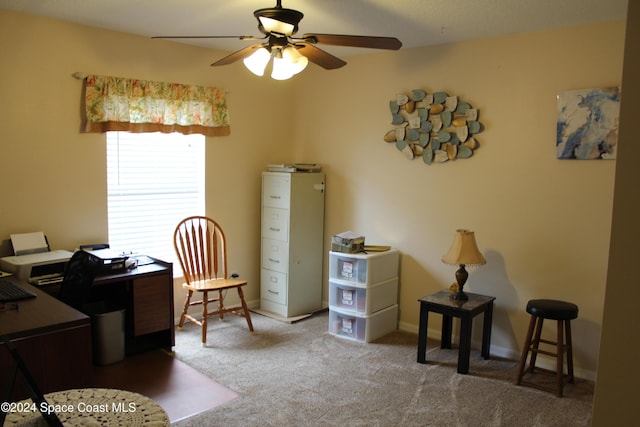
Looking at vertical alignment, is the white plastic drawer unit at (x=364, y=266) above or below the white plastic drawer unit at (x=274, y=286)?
above

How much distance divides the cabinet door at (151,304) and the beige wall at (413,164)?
61 cm

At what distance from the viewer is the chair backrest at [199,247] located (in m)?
3.96

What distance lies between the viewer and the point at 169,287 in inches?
139

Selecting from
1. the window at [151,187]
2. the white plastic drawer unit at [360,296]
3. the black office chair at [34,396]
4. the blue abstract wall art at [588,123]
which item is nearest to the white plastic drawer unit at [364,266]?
the white plastic drawer unit at [360,296]

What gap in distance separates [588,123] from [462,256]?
1163 millimetres

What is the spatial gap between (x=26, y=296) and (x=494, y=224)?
3.00m

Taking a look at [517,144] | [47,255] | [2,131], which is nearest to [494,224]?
[517,144]

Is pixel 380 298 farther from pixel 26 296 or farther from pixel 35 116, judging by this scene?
pixel 35 116

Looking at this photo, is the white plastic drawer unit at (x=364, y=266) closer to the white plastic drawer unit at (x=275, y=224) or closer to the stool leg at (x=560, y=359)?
the white plastic drawer unit at (x=275, y=224)

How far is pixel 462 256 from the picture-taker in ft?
11.3

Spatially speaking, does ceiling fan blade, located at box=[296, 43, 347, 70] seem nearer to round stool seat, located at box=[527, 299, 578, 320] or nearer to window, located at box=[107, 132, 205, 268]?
window, located at box=[107, 132, 205, 268]

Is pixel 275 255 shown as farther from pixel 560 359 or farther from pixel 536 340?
pixel 560 359

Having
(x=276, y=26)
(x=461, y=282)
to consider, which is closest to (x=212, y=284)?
(x=461, y=282)

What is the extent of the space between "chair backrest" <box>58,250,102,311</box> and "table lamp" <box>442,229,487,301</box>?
7.56ft
